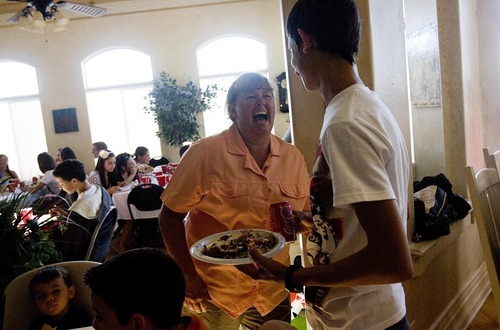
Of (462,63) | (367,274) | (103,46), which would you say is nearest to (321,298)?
(367,274)

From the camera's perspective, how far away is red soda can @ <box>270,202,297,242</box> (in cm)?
140

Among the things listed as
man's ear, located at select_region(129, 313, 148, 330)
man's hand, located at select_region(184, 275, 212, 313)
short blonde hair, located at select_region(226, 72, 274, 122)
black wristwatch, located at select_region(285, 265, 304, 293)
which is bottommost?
man's hand, located at select_region(184, 275, 212, 313)

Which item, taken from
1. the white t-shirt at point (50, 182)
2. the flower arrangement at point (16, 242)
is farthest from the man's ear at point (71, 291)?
the white t-shirt at point (50, 182)

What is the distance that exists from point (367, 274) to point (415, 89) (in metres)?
2.44

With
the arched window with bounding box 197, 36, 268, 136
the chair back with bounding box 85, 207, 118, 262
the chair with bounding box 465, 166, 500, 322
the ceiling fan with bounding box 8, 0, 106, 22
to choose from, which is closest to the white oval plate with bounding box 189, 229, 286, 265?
the chair with bounding box 465, 166, 500, 322

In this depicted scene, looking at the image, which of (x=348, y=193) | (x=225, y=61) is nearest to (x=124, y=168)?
(x=225, y=61)

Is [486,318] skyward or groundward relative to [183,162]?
groundward

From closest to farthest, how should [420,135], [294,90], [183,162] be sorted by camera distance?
[183,162]
[294,90]
[420,135]

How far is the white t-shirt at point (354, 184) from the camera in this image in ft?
2.59

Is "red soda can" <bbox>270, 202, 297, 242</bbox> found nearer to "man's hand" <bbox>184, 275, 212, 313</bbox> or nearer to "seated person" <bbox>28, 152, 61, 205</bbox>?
"man's hand" <bbox>184, 275, 212, 313</bbox>

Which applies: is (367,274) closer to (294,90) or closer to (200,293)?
(200,293)

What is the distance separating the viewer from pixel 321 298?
39.1 inches

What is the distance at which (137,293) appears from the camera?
39.4 inches

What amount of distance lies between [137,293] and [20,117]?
29.8 ft
